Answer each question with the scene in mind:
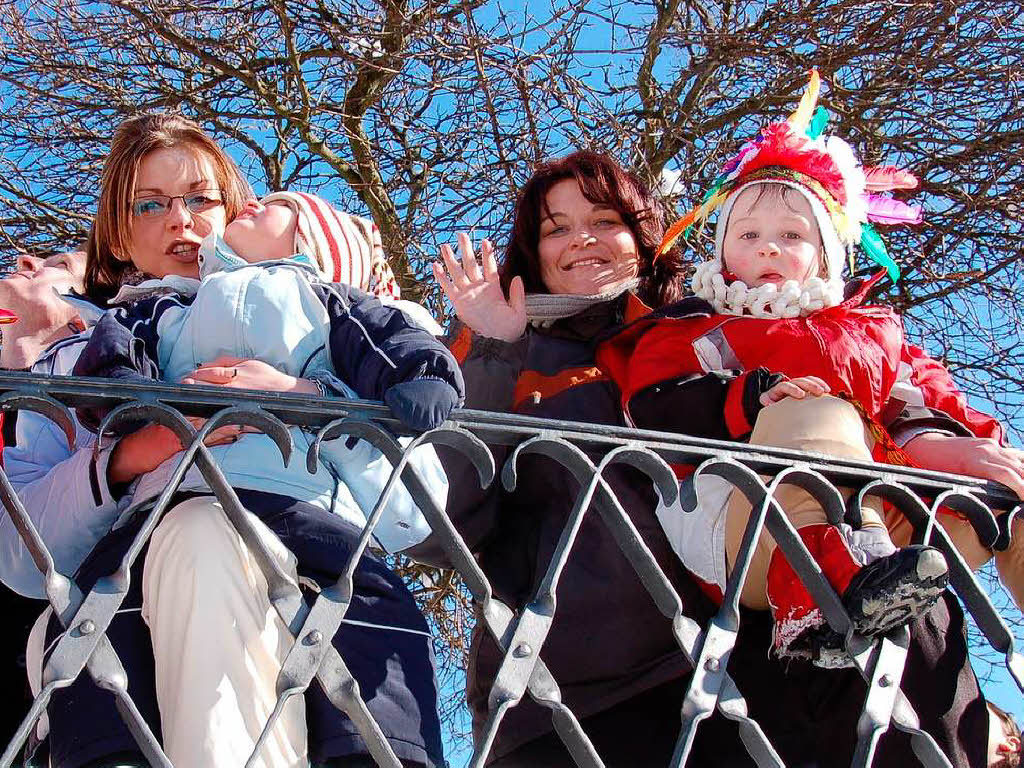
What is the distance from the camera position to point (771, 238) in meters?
3.19

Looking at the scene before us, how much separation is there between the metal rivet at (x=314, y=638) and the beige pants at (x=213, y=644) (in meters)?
0.19

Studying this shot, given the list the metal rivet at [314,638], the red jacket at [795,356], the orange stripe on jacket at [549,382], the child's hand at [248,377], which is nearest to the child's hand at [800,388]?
the red jacket at [795,356]

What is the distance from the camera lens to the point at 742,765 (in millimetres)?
2617

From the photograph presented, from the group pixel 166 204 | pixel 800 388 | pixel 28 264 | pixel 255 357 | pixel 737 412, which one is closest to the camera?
pixel 255 357

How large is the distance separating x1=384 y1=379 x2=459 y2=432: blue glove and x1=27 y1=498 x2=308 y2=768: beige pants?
28cm

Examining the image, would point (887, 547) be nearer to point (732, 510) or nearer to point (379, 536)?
point (732, 510)

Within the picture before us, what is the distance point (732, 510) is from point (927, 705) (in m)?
0.49

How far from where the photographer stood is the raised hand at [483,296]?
125 inches

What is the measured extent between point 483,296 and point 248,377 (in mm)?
1009

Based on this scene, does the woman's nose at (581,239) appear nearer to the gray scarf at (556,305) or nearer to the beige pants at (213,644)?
the gray scarf at (556,305)

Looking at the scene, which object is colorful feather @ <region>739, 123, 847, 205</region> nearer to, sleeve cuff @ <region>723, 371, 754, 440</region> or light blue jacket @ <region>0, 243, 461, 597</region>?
sleeve cuff @ <region>723, 371, 754, 440</region>

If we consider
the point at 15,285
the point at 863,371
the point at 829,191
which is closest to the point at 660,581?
the point at 863,371

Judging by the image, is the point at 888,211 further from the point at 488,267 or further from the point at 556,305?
the point at 488,267

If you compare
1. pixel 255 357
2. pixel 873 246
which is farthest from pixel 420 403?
pixel 873 246
